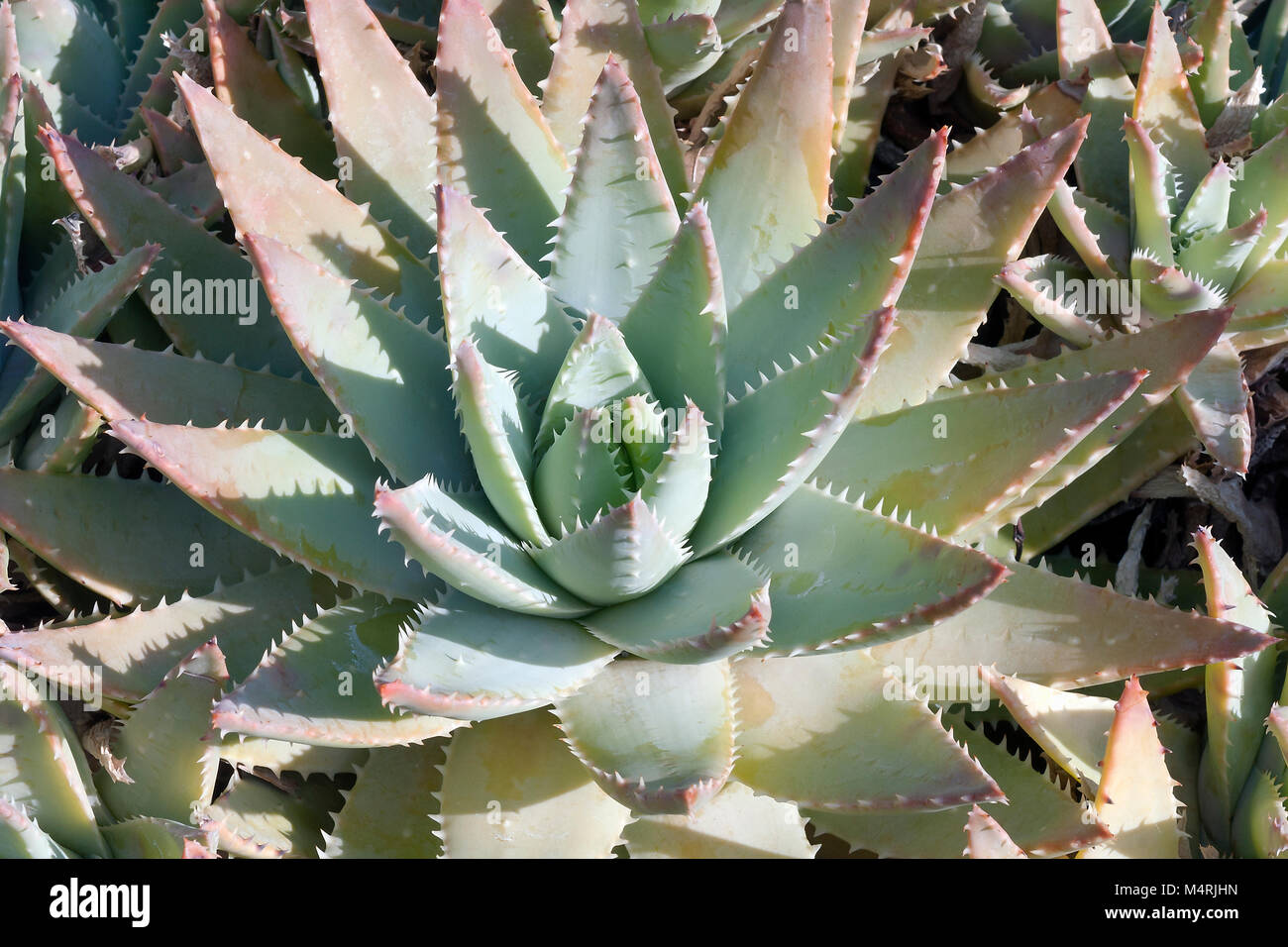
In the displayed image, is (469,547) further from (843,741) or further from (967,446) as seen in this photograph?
(967,446)

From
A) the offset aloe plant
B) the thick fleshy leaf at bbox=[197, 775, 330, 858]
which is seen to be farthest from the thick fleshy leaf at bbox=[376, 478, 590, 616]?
the thick fleshy leaf at bbox=[197, 775, 330, 858]

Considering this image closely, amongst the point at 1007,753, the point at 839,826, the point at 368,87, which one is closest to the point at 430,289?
the point at 368,87

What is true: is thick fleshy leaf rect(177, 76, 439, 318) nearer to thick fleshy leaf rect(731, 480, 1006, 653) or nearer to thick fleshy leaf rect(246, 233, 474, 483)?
thick fleshy leaf rect(246, 233, 474, 483)

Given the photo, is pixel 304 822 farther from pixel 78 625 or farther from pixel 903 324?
pixel 903 324

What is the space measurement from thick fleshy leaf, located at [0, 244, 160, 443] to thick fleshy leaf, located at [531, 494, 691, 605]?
0.65 m

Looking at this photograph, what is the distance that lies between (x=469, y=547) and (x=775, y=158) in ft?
2.15

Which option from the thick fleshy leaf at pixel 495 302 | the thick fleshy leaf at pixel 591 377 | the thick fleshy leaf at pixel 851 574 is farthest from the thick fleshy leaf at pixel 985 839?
the thick fleshy leaf at pixel 495 302

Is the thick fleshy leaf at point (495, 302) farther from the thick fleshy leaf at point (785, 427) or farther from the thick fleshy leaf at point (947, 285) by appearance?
the thick fleshy leaf at point (947, 285)

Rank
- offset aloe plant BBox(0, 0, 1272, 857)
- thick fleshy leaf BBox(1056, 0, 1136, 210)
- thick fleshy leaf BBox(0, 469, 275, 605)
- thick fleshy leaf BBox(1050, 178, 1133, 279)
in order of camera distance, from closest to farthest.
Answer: offset aloe plant BBox(0, 0, 1272, 857)
thick fleshy leaf BBox(0, 469, 275, 605)
thick fleshy leaf BBox(1050, 178, 1133, 279)
thick fleshy leaf BBox(1056, 0, 1136, 210)

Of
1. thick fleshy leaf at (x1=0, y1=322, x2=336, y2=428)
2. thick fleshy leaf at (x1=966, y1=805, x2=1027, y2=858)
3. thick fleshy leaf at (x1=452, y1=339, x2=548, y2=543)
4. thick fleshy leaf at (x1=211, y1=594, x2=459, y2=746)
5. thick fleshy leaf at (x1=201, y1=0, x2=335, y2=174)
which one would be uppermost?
thick fleshy leaf at (x1=201, y1=0, x2=335, y2=174)

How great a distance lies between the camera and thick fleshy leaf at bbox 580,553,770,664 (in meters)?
1.09

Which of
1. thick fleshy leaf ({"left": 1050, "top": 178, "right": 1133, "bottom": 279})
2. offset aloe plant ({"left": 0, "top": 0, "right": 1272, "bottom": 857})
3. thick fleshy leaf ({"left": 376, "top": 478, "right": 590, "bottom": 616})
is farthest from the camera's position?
thick fleshy leaf ({"left": 1050, "top": 178, "right": 1133, "bottom": 279})
